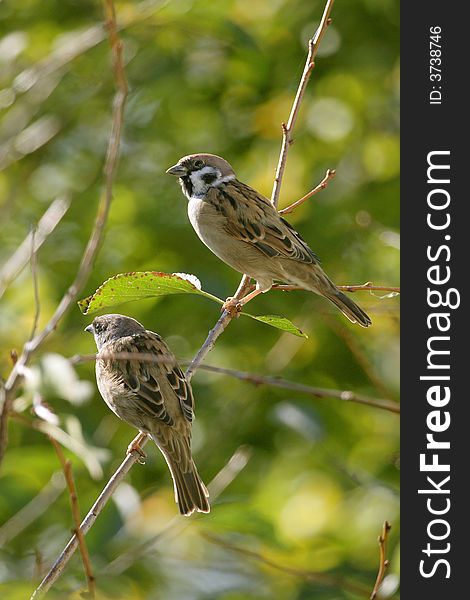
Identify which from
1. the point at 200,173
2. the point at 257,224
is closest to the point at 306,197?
the point at 257,224

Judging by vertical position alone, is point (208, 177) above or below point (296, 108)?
above

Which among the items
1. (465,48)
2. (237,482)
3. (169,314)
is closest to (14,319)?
(169,314)

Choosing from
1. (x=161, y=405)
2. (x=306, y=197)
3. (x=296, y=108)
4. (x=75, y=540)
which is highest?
(x=296, y=108)

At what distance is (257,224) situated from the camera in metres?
4.07

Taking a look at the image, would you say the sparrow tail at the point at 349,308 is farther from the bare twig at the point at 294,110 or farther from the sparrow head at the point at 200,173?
the bare twig at the point at 294,110

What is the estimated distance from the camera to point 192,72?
5.93m

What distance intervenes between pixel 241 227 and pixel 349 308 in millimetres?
616

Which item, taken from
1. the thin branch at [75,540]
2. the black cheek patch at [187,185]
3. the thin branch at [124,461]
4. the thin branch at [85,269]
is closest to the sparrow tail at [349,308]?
the thin branch at [124,461]

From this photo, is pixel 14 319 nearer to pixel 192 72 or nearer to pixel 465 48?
pixel 192 72

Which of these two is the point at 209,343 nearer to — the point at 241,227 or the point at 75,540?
the point at 75,540

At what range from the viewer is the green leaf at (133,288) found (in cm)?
259

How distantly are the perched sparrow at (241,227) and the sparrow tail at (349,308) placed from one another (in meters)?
0.07

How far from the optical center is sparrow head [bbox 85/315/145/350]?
3.96m

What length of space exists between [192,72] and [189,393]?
2973 millimetres
